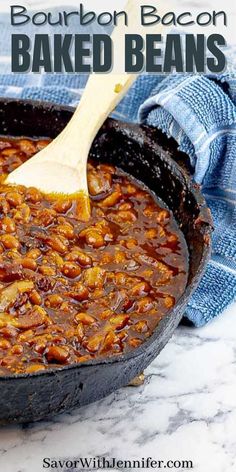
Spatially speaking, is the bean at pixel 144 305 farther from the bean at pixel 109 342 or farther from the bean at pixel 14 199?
the bean at pixel 14 199

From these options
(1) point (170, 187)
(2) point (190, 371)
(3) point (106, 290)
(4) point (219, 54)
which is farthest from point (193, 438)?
(4) point (219, 54)

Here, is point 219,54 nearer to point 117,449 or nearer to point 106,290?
point 106,290

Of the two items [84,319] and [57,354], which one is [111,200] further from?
[57,354]

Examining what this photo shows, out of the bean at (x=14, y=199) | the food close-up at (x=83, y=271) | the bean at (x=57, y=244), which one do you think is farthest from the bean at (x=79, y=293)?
the bean at (x=14, y=199)

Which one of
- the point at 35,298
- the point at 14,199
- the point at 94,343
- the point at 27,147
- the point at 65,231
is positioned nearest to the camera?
the point at 94,343

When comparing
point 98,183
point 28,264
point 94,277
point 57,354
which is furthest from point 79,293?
point 98,183

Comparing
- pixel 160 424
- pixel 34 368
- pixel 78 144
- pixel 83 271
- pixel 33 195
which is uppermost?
pixel 78 144

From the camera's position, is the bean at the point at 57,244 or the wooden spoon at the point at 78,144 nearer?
the bean at the point at 57,244
